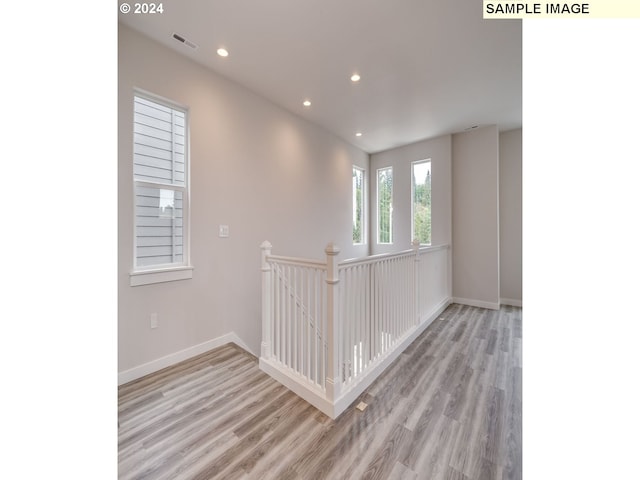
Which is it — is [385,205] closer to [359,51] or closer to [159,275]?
[359,51]

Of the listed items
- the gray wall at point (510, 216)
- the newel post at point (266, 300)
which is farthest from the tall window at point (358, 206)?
the newel post at point (266, 300)

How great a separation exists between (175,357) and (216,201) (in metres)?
1.59

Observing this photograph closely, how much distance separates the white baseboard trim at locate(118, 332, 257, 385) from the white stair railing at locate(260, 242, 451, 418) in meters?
0.67

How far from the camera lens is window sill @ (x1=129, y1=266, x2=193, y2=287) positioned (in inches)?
84.8

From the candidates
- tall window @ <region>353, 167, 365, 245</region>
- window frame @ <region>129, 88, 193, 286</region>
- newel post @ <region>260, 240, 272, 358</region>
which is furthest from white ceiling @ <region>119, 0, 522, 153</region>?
newel post @ <region>260, 240, 272, 358</region>

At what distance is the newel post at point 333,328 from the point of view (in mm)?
1775

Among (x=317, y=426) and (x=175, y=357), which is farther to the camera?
(x=175, y=357)

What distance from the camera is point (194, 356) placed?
2.50 meters

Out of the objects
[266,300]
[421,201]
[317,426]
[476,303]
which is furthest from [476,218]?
[317,426]

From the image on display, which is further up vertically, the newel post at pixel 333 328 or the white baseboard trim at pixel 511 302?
the newel post at pixel 333 328

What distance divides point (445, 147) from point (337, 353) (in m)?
4.26

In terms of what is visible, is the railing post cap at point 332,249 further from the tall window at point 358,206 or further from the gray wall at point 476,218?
the gray wall at point 476,218

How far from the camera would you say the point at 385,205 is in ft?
17.9

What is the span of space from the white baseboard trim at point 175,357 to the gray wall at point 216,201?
4 cm
